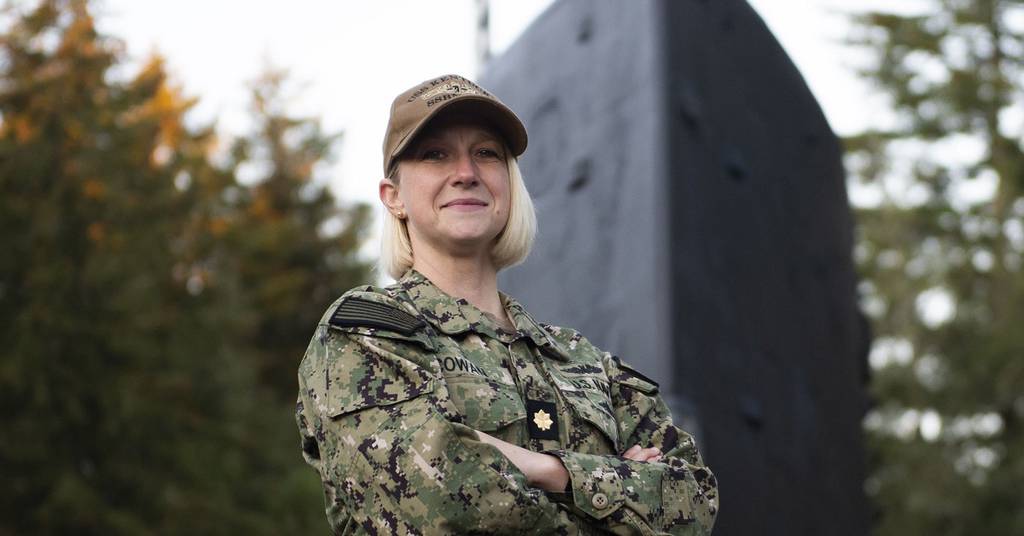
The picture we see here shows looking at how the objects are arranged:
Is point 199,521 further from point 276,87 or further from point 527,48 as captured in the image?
point 276,87

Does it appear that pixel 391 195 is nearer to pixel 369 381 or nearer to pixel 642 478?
pixel 369 381

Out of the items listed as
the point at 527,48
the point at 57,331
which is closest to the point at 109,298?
the point at 57,331

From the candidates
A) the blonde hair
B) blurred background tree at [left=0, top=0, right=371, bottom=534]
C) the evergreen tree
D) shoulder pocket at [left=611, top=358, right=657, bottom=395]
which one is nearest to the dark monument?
shoulder pocket at [left=611, top=358, right=657, bottom=395]

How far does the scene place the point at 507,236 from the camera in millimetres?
2246

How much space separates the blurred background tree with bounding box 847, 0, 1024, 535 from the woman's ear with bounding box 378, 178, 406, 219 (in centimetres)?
1441

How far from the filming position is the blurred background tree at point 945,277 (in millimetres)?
15958

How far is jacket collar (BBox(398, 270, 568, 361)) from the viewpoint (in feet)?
7.01

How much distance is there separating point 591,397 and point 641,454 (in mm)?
131

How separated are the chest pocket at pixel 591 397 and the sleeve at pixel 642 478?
62mm

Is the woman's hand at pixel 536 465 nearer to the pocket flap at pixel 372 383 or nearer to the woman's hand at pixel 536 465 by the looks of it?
the woman's hand at pixel 536 465

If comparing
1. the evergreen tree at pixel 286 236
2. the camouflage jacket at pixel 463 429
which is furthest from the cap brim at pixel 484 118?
the evergreen tree at pixel 286 236

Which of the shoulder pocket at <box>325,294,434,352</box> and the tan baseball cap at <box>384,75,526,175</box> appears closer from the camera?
the shoulder pocket at <box>325,294,434,352</box>

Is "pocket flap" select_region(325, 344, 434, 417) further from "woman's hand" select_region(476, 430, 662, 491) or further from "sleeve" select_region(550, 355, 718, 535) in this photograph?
"sleeve" select_region(550, 355, 718, 535)

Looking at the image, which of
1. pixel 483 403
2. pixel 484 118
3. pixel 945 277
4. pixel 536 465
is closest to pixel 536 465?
pixel 536 465
